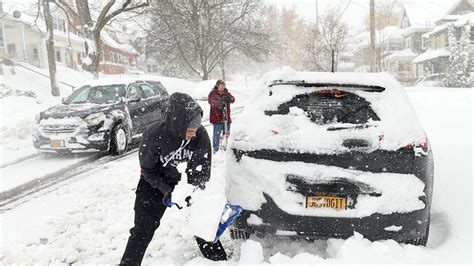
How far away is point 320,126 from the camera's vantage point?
3.52 meters

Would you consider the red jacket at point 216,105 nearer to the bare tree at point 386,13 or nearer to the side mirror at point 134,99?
the side mirror at point 134,99

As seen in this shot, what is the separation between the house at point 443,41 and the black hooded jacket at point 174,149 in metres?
39.4

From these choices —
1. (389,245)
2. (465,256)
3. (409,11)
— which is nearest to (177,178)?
(389,245)

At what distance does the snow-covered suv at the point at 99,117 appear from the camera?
351 inches

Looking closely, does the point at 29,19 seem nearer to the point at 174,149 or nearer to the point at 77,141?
the point at 77,141

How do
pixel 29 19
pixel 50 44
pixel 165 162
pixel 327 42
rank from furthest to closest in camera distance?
1. pixel 29 19
2. pixel 327 42
3. pixel 50 44
4. pixel 165 162

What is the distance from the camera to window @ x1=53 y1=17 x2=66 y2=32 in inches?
1736

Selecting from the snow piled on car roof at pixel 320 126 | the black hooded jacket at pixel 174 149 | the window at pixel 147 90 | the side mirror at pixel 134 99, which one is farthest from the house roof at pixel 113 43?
the black hooded jacket at pixel 174 149

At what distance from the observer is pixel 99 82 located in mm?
10688

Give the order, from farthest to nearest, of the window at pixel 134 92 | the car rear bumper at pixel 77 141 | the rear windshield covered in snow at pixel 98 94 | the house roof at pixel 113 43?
the house roof at pixel 113 43
the window at pixel 134 92
the rear windshield covered in snow at pixel 98 94
the car rear bumper at pixel 77 141

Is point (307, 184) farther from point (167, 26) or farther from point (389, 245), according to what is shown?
point (167, 26)

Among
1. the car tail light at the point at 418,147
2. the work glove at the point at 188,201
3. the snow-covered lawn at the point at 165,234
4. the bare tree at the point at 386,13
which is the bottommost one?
the snow-covered lawn at the point at 165,234

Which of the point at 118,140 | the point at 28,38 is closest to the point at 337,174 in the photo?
the point at 118,140

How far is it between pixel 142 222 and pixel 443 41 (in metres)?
46.3
